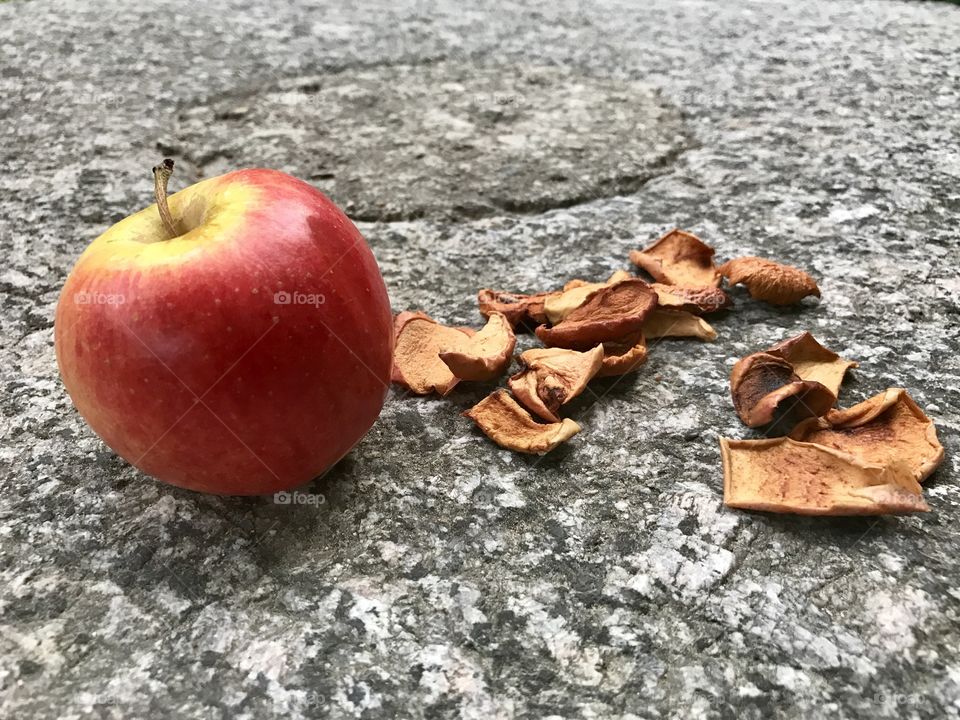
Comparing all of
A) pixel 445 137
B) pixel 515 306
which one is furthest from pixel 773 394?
pixel 445 137

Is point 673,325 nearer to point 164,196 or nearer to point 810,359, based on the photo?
point 810,359

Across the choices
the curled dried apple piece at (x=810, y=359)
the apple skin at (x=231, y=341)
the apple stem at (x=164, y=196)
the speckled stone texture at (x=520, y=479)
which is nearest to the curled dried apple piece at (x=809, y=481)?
the speckled stone texture at (x=520, y=479)

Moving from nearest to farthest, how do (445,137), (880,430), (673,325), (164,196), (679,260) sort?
(164,196) < (880,430) < (673,325) < (679,260) < (445,137)

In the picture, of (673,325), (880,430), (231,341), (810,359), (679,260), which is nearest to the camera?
(231,341)

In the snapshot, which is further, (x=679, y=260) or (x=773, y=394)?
(x=679, y=260)

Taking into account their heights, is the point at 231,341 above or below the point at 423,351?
above

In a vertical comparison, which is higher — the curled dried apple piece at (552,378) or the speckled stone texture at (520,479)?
the curled dried apple piece at (552,378)

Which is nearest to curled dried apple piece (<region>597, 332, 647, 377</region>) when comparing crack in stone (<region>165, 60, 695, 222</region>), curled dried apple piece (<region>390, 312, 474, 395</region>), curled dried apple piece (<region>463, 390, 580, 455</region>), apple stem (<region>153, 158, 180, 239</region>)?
curled dried apple piece (<region>463, 390, 580, 455</region>)

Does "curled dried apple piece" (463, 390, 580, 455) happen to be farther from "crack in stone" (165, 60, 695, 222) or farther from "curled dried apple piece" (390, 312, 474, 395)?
"crack in stone" (165, 60, 695, 222)

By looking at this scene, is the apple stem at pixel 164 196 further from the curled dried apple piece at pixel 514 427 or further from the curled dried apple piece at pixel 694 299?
the curled dried apple piece at pixel 694 299
